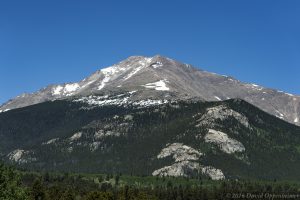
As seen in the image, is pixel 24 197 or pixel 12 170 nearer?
pixel 24 197

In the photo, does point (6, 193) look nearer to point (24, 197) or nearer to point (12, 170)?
point (24, 197)

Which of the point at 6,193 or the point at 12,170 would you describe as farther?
the point at 12,170

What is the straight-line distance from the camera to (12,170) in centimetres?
15950

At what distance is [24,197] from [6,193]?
298 inches

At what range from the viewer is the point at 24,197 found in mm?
122312

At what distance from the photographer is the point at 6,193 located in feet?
378

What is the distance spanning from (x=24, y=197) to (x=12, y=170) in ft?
128

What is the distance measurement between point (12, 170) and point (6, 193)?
4519 centimetres

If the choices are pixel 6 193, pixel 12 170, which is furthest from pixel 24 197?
pixel 12 170
